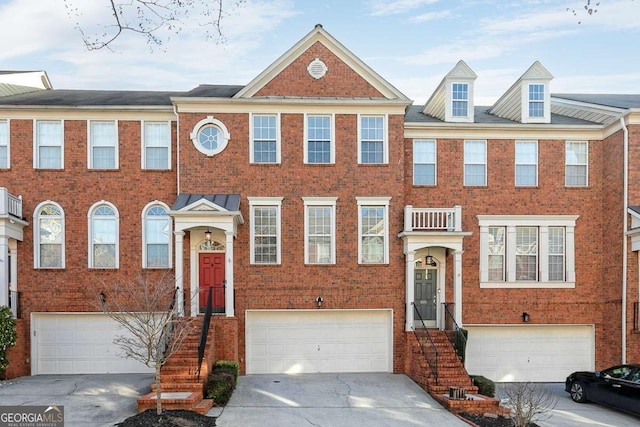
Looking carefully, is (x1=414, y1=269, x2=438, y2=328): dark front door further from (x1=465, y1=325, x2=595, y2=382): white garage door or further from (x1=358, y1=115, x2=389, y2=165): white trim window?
(x1=358, y1=115, x2=389, y2=165): white trim window

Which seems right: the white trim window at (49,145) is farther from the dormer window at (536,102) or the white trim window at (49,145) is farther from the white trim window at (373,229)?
the dormer window at (536,102)

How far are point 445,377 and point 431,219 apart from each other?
15.7 ft

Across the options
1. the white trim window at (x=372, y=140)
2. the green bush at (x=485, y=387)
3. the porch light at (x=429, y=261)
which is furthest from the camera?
the porch light at (x=429, y=261)


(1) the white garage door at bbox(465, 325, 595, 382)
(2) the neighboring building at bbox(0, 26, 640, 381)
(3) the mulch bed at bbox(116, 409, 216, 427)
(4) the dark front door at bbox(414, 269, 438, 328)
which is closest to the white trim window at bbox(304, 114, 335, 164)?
(2) the neighboring building at bbox(0, 26, 640, 381)

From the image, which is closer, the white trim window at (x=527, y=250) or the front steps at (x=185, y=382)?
the front steps at (x=185, y=382)

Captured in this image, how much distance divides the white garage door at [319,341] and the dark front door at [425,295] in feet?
4.31

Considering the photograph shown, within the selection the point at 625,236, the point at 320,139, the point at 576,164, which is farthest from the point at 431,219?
the point at 625,236

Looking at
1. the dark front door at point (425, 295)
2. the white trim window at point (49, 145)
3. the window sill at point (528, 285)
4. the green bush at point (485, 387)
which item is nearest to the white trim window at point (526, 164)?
the window sill at point (528, 285)

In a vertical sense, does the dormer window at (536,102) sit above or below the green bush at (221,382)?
above

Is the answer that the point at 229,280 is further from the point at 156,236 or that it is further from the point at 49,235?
the point at 49,235

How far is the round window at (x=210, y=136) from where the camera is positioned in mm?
16438

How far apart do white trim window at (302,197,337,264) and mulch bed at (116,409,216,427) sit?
6.53 m

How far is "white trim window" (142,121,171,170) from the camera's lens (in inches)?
665

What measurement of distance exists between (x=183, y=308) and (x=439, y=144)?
9420mm
